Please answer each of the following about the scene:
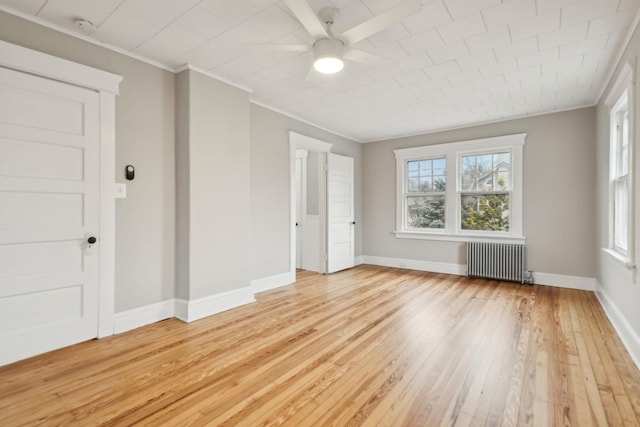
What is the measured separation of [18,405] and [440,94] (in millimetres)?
4716

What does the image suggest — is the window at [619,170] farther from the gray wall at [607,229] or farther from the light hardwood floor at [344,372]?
the light hardwood floor at [344,372]

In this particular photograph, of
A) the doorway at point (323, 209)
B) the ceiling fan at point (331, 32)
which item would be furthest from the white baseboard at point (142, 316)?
the ceiling fan at point (331, 32)

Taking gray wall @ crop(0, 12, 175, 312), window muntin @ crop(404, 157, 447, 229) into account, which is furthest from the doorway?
gray wall @ crop(0, 12, 175, 312)

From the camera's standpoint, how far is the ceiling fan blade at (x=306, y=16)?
186 cm

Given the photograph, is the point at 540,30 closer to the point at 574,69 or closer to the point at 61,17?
the point at 574,69

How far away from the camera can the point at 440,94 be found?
395cm

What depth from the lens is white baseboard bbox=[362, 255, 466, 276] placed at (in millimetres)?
5555

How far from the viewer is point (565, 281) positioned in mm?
4625

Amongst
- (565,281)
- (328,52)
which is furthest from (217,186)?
(565,281)

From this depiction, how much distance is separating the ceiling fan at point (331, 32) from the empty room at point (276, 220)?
2 centimetres

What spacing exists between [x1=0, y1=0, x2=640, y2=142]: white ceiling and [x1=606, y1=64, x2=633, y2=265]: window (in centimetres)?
36

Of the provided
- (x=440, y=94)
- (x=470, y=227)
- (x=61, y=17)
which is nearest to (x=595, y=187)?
(x=470, y=227)

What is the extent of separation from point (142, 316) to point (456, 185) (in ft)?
16.7

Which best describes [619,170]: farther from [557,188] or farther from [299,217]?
[299,217]
